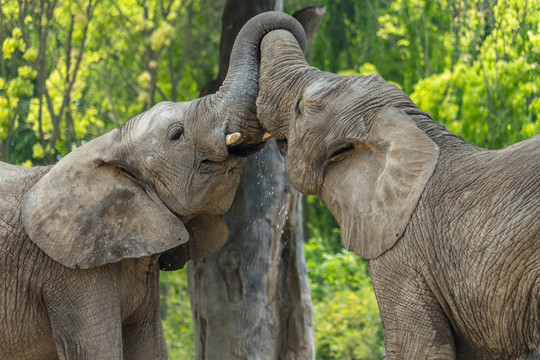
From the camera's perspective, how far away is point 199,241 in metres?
5.57

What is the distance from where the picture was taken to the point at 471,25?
30.0 feet

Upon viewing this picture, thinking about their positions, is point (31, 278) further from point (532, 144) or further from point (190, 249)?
point (532, 144)

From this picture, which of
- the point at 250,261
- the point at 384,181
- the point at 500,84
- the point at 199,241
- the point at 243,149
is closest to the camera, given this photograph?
the point at 384,181

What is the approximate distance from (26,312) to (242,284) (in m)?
2.02

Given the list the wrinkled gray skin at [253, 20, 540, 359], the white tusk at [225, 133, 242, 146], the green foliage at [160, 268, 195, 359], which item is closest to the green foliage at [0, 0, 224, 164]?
the green foliage at [160, 268, 195, 359]

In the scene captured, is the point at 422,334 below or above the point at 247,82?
below

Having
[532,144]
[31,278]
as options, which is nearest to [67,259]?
[31,278]

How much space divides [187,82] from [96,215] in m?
10.5

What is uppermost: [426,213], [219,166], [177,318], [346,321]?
[426,213]

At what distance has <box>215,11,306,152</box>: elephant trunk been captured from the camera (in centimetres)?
498

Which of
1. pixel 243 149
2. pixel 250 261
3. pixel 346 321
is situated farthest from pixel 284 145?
pixel 346 321

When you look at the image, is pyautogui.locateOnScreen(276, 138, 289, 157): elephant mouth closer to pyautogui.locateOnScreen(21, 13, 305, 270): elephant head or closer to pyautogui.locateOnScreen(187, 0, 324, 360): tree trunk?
pyautogui.locateOnScreen(21, 13, 305, 270): elephant head

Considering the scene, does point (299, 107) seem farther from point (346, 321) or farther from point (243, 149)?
point (346, 321)

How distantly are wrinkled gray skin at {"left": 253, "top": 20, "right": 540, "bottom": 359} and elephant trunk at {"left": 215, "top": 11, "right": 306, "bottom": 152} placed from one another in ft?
1.58
